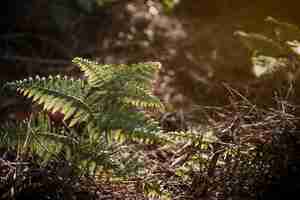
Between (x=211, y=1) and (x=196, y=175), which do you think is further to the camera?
(x=211, y=1)

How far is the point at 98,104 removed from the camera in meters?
2.41

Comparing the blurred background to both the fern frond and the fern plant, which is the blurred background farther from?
the fern frond

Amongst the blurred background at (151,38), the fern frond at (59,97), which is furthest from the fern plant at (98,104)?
the blurred background at (151,38)

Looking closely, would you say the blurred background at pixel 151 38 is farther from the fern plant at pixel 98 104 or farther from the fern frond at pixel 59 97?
the fern frond at pixel 59 97

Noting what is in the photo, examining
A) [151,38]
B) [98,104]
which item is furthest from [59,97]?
[151,38]

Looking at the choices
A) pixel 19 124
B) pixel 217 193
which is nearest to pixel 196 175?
pixel 217 193

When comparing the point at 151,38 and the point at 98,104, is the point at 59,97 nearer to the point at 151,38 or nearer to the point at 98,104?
the point at 98,104

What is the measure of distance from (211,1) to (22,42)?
5.53 ft

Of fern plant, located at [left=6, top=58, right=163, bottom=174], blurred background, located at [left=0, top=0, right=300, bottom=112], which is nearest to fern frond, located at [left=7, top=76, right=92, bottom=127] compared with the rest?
fern plant, located at [left=6, top=58, right=163, bottom=174]

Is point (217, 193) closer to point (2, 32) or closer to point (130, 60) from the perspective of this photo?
point (130, 60)

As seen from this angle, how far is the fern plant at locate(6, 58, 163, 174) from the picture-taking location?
2280 mm

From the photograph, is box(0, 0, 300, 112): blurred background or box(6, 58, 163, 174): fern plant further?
box(0, 0, 300, 112): blurred background

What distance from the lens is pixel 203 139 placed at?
250cm

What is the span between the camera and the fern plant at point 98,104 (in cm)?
228
